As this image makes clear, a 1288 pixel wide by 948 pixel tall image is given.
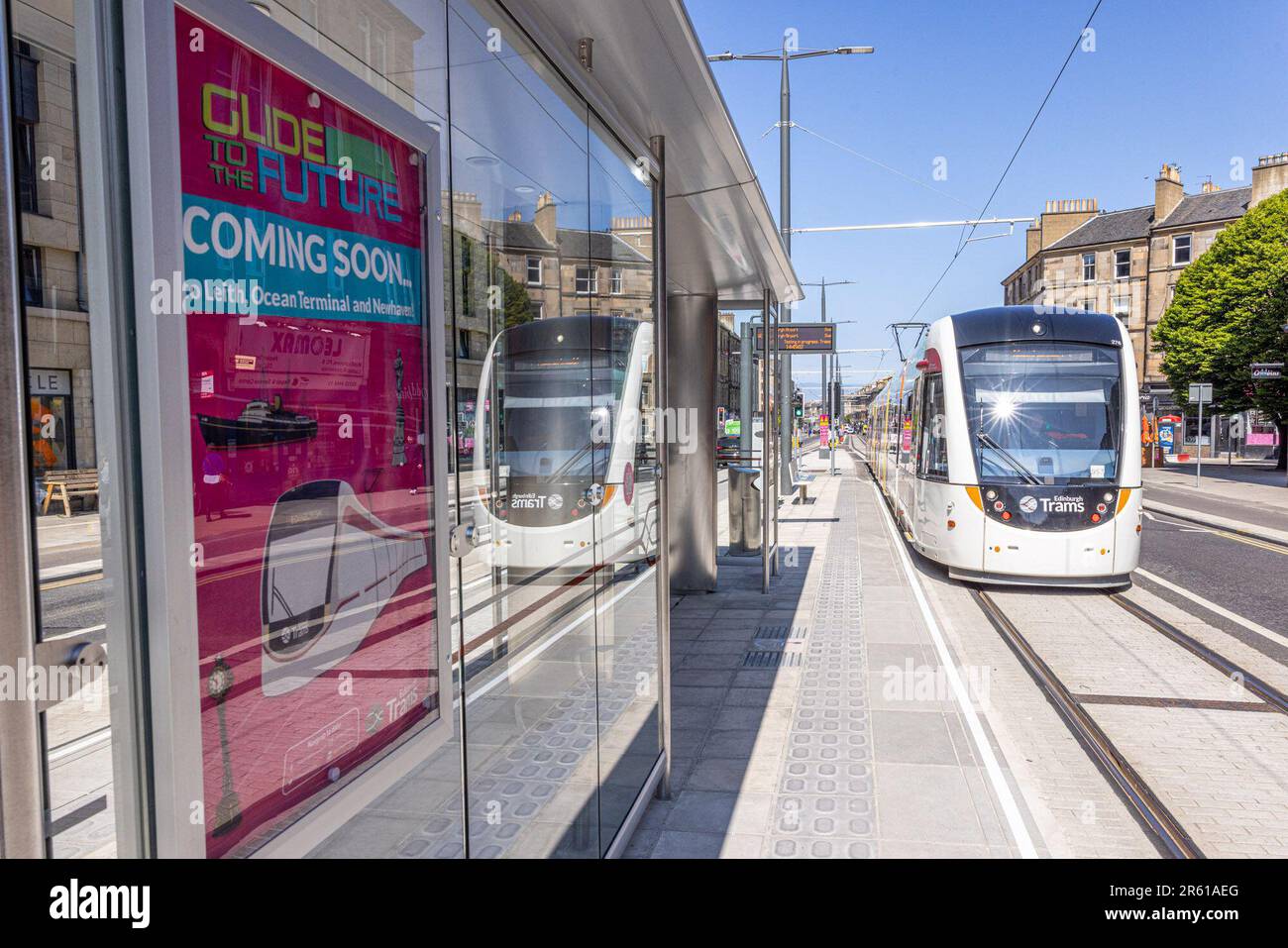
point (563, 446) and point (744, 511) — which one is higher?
point (563, 446)

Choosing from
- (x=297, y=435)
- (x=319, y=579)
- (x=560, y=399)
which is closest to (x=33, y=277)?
(x=297, y=435)

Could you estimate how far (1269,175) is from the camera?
4319 centimetres

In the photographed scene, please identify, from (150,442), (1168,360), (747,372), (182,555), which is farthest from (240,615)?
(1168,360)

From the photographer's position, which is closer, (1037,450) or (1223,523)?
(1037,450)

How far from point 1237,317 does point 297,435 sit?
43.6m

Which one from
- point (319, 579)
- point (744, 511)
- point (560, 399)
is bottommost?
point (744, 511)

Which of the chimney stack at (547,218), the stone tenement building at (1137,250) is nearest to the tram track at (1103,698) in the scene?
the chimney stack at (547,218)

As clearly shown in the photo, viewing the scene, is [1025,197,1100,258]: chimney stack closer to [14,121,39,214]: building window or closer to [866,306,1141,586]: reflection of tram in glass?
[866,306,1141,586]: reflection of tram in glass

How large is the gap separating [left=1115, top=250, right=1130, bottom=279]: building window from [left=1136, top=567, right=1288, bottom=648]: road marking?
154ft

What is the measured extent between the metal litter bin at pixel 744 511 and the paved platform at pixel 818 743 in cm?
279

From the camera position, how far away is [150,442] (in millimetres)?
1244

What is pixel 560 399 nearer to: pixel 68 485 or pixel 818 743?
pixel 68 485

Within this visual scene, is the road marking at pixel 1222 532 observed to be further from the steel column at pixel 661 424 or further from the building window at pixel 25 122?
the building window at pixel 25 122
